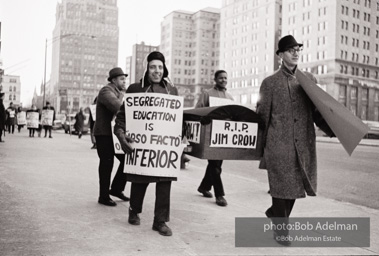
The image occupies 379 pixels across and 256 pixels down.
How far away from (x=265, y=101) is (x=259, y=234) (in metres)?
1.49

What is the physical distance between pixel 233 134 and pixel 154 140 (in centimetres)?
85

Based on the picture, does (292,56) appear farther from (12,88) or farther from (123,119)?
(12,88)

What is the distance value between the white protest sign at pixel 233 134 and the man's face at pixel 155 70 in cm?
89

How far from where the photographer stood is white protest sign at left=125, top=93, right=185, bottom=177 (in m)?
4.42

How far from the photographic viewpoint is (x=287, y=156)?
4062 millimetres

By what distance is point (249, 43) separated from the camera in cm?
11881

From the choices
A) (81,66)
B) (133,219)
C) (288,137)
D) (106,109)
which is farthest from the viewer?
(81,66)

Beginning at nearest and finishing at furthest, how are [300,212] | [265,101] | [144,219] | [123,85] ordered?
1. [265,101]
2. [144,219]
3. [300,212]
4. [123,85]

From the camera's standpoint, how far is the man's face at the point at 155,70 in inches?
182

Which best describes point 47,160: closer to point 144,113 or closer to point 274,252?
point 144,113

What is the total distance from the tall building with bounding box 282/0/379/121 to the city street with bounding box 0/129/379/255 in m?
75.1

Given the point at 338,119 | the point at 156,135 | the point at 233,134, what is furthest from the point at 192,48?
the point at 338,119

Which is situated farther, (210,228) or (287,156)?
(210,228)

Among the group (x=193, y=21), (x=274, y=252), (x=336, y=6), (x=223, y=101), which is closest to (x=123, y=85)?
(x=223, y=101)
